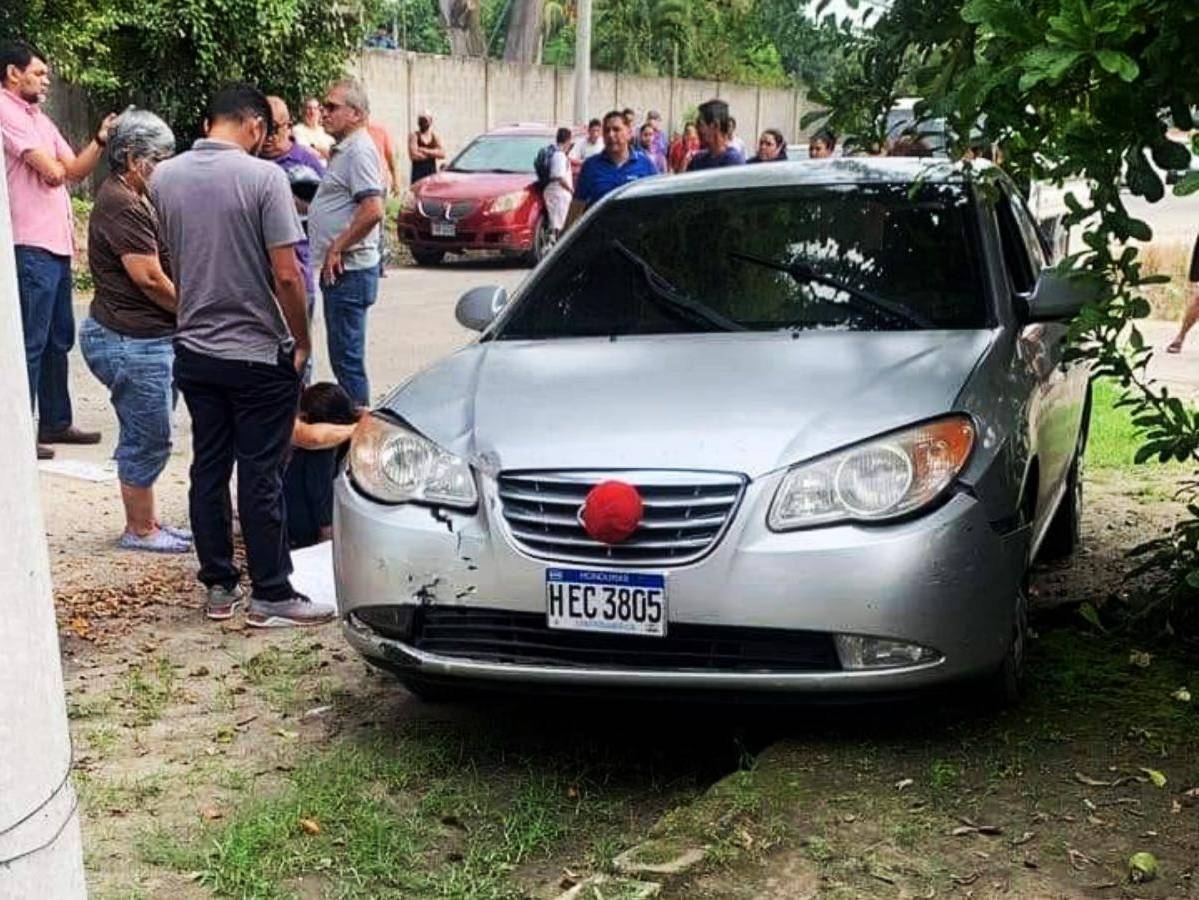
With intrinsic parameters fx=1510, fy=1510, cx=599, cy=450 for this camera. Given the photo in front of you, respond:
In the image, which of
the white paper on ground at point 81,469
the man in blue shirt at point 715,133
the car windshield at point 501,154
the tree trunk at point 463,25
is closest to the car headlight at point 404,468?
the white paper on ground at point 81,469

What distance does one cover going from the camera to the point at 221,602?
18.2 ft

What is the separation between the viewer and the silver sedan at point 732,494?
12.3ft

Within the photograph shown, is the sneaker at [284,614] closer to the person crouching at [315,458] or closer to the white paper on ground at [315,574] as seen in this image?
the white paper on ground at [315,574]

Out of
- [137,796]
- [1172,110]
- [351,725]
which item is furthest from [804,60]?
[137,796]

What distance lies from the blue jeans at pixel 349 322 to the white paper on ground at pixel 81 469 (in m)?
1.25

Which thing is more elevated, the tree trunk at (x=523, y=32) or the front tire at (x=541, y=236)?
the tree trunk at (x=523, y=32)

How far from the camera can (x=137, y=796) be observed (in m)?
4.06

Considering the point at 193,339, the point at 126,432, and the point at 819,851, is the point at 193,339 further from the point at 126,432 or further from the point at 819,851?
the point at 819,851

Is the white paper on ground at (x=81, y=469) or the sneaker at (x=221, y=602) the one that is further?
the white paper on ground at (x=81, y=469)

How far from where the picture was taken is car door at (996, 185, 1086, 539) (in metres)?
4.71

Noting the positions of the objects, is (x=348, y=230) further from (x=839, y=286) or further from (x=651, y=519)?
(x=651, y=519)

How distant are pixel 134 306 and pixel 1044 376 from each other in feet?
11.6

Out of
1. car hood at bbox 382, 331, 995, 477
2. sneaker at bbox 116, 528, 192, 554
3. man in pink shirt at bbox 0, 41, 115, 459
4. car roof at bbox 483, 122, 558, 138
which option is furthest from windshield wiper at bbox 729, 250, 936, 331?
car roof at bbox 483, 122, 558, 138

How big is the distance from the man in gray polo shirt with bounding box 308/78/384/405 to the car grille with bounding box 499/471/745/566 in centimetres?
372
